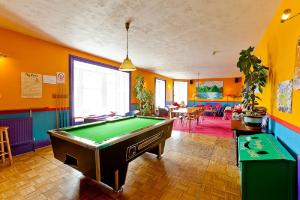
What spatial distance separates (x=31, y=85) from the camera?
349 centimetres

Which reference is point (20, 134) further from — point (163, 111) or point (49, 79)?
point (163, 111)

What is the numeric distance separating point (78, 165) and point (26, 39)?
326 centimetres

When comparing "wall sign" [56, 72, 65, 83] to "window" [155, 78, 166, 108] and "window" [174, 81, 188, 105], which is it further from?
"window" [174, 81, 188, 105]

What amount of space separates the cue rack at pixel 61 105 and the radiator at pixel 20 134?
69 centimetres

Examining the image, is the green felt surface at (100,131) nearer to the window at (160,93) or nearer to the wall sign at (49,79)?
the wall sign at (49,79)

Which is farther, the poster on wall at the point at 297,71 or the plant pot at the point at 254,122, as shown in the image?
the plant pot at the point at 254,122

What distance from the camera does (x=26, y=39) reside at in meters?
3.40

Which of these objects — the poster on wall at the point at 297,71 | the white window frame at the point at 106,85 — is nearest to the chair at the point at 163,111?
the white window frame at the point at 106,85

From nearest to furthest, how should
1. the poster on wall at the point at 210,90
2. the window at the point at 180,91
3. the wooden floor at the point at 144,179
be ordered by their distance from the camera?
the wooden floor at the point at 144,179 < the poster on wall at the point at 210,90 < the window at the point at 180,91

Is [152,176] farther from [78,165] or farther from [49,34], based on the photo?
[49,34]

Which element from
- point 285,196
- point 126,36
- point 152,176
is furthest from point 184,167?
point 126,36

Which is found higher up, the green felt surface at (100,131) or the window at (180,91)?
the window at (180,91)

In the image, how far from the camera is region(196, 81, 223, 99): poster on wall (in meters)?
10.3

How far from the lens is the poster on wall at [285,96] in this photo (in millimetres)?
1775
